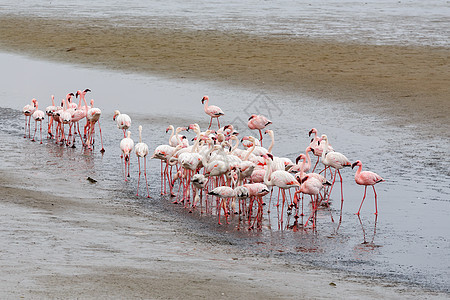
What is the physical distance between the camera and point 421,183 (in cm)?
1110

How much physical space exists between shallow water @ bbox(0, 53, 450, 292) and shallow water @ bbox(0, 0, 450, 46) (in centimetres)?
926

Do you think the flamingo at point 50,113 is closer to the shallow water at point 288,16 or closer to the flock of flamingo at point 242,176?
the flock of flamingo at point 242,176

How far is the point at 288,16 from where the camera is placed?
3428cm

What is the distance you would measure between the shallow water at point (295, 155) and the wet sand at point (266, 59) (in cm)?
87

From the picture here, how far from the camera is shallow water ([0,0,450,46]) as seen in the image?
27.7m

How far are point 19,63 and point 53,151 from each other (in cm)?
1058

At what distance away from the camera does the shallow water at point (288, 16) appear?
90.9 feet

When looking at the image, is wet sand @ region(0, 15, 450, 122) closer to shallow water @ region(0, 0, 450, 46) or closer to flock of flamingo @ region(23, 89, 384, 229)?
shallow water @ region(0, 0, 450, 46)

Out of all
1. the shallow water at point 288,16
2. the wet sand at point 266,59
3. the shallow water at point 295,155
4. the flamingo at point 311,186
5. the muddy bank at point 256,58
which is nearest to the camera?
the shallow water at point 295,155

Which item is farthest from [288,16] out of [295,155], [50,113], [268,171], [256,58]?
[268,171]

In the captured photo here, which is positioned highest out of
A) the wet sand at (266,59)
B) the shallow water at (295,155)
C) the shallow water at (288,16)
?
the shallow water at (288,16)

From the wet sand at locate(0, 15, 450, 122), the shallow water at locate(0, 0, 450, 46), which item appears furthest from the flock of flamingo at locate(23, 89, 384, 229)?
the shallow water at locate(0, 0, 450, 46)

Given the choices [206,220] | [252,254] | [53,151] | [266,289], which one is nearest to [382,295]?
[266,289]

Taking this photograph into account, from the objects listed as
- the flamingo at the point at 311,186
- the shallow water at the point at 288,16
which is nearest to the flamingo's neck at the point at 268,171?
the flamingo at the point at 311,186
